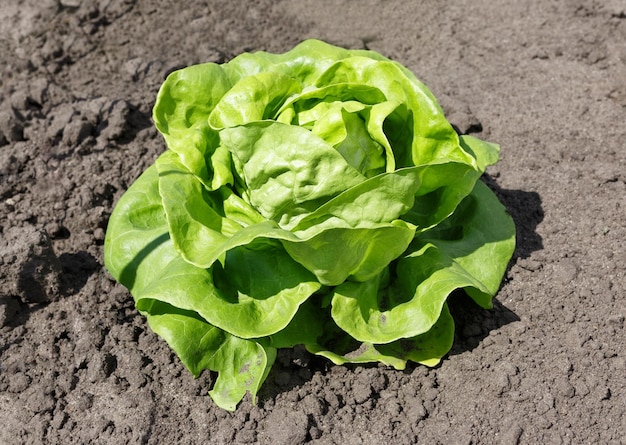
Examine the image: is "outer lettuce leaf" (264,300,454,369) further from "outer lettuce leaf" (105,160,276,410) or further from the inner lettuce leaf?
"outer lettuce leaf" (105,160,276,410)

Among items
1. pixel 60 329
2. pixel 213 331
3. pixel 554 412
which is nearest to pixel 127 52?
pixel 60 329

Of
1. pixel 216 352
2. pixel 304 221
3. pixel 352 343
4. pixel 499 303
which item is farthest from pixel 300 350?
pixel 499 303

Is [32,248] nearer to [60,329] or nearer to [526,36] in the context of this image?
[60,329]

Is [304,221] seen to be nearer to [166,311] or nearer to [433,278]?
[433,278]

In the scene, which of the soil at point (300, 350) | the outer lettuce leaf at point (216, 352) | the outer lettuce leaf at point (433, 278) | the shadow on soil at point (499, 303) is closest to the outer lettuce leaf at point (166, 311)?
the outer lettuce leaf at point (216, 352)

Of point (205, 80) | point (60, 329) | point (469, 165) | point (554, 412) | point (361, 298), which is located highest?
point (205, 80)

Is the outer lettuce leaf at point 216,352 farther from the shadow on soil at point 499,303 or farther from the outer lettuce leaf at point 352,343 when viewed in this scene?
the shadow on soil at point 499,303

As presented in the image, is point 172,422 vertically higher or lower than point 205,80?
lower

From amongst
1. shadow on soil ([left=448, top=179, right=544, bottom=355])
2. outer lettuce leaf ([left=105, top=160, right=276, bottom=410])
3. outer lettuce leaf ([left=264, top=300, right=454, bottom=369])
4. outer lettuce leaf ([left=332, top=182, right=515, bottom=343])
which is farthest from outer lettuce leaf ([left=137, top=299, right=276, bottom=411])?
shadow on soil ([left=448, top=179, right=544, bottom=355])
